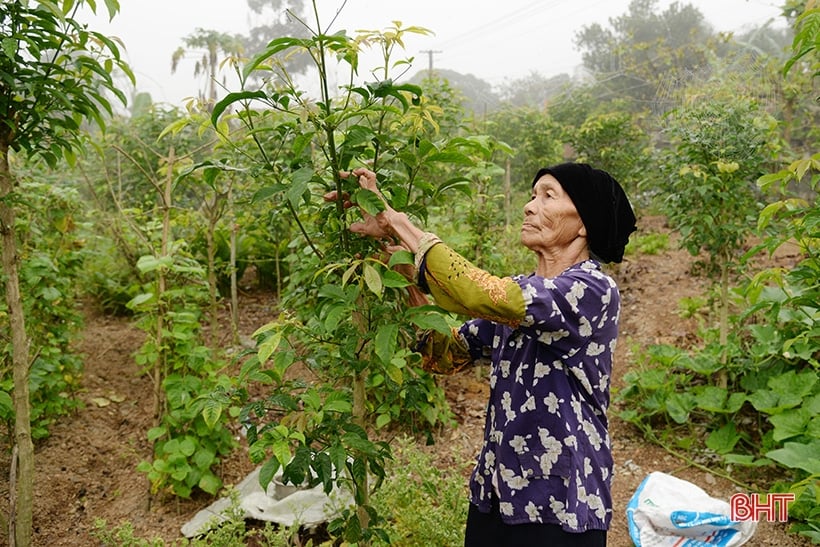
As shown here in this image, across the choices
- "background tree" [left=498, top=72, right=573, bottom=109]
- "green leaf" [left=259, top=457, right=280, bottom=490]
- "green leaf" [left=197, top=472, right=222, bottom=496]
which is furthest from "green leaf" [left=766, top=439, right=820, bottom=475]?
"background tree" [left=498, top=72, right=573, bottom=109]

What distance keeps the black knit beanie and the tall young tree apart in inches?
57.1

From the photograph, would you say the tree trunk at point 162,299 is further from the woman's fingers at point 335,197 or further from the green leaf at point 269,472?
the green leaf at point 269,472

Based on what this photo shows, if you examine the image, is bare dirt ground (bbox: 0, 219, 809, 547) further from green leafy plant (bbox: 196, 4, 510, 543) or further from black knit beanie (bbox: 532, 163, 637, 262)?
black knit beanie (bbox: 532, 163, 637, 262)

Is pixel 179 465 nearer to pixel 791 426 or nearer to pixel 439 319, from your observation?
pixel 439 319

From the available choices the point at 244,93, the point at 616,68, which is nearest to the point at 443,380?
the point at 244,93

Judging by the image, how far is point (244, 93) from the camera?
4.23ft

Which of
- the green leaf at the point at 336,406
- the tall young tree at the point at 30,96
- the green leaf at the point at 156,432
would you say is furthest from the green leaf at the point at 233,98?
the green leaf at the point at 156,432

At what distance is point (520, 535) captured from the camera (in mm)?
1519

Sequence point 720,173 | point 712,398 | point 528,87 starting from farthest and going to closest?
1. point 528,87
2. point 720,173
3. point 712,398

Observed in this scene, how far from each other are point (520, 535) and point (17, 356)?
5.91 ft

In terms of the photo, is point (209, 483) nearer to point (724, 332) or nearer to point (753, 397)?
point (753, 397)

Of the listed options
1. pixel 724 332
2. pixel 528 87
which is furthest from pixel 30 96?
pixel 528 87

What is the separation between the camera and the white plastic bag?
288 centimetres

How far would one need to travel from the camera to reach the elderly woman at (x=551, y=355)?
4.55ft
